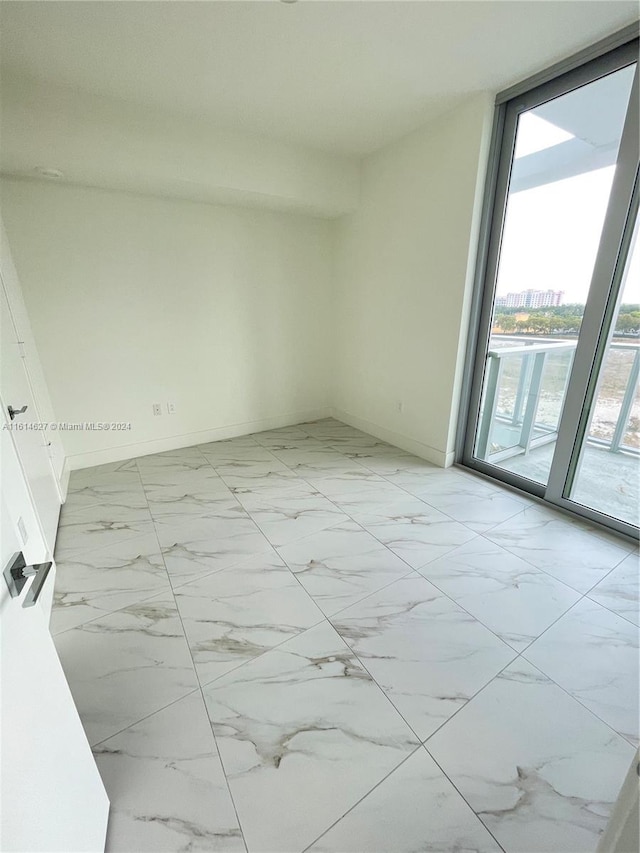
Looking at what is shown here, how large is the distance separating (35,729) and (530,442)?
3.34m

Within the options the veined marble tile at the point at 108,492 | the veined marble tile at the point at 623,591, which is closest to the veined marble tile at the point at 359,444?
the veined marble tile at the point at 108,492

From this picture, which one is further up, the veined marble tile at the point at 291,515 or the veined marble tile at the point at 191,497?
the veined marble tile at the point at 191,497

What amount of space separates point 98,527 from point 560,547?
9.63ft

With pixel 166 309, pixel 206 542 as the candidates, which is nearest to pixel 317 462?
pixel 206 542

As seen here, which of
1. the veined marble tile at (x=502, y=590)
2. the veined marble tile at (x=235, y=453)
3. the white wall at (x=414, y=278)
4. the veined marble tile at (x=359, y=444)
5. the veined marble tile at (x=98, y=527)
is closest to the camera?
the veined marble tile at (x=502, y=590)

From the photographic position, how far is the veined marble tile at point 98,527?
7.54 ft

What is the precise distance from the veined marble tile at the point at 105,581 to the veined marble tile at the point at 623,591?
2222 mm

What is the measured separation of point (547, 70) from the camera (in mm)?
2184

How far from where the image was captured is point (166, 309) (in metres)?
3.41

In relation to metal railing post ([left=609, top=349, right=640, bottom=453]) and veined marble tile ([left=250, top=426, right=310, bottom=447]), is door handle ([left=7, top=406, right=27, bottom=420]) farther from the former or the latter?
metal railing post ([left=609, top=349, right=640, bottom=453])

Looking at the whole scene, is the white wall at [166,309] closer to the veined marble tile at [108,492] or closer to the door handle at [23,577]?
the veined marble tile at [108,492]

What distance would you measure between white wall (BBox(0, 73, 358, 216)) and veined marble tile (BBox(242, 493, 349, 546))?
2.48 metres

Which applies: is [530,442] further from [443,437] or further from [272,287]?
[272,287]

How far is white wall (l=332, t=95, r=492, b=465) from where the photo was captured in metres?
2.71
